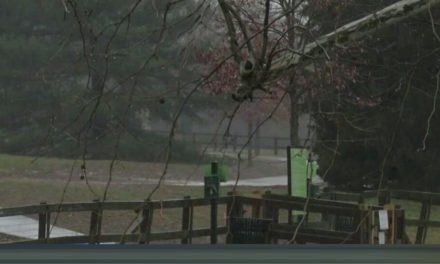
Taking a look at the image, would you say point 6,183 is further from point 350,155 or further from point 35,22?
point 35,22

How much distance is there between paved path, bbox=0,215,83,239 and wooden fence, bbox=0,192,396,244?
3209 millimetres

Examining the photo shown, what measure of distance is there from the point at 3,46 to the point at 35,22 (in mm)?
3211

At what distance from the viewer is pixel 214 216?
401 inches

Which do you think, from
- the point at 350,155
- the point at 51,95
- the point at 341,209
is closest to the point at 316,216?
the point at 341,209

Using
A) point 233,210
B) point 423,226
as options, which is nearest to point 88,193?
point 423,226

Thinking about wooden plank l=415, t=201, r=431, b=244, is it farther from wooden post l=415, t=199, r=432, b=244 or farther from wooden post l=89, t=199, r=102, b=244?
wooden post l=89, t=199, r=102, b=244

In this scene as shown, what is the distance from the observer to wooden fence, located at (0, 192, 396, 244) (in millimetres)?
9180

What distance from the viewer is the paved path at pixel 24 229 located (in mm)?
13381

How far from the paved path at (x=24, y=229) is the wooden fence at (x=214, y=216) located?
3.21 m

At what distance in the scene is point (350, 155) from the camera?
78.7 ft

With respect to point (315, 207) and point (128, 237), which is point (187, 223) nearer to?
point (128, 237)

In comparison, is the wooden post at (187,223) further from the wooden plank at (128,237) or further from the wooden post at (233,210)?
the wooden post at (233,210)

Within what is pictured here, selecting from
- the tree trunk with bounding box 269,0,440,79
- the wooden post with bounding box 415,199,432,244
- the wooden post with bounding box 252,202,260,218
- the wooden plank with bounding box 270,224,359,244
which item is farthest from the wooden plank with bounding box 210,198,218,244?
the tree trunk with bounding box 269,0,440,79

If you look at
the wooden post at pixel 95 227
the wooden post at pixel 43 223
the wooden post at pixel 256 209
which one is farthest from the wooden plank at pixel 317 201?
the wooden post at pixel 43 223
